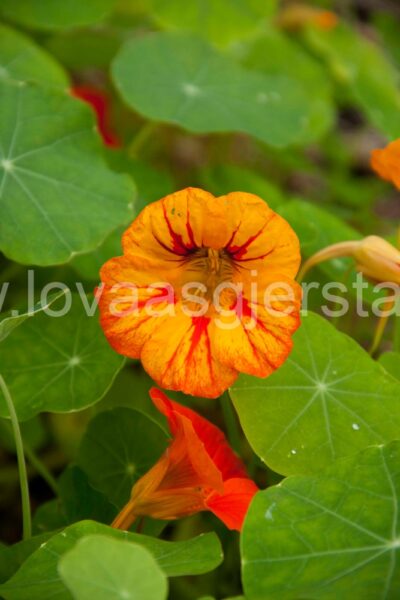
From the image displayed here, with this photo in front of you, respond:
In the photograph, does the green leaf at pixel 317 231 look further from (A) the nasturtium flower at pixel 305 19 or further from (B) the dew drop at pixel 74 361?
(A) the nasturtium flower at pixel 305 19

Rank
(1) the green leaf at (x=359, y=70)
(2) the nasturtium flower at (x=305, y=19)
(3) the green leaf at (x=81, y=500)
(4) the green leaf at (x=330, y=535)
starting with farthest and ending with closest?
(2) the nasturtium flower at (x=305, y=19), (1) the green leaf at (x=359, y=70), (3) the green leaf at (x=81, y=500), (4) the green leaf at (x=330, y=535)

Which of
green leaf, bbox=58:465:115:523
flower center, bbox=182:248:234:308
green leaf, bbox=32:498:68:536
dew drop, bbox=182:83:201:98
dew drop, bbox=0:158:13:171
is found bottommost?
green leaf, bbox=32:498:68:536

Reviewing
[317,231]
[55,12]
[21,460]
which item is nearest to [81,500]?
[21,460]

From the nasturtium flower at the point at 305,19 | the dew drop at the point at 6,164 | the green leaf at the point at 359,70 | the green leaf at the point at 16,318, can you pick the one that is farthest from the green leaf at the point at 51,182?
the nasturtium flower at the point at 305,19

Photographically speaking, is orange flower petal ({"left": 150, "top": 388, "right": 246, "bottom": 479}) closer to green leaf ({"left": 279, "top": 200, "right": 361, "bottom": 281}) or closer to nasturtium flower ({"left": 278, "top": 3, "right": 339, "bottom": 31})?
green leaf ({"left": 279, "top": 200, "right": 361, "bottom": 281})

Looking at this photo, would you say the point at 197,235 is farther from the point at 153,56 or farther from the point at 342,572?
the point at 153,56

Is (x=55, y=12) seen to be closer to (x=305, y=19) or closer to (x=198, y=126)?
(x=198, y=126)

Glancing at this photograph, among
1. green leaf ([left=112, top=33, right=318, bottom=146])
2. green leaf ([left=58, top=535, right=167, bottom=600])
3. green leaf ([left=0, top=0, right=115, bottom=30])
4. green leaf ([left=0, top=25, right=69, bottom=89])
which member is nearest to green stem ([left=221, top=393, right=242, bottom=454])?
green leaf ([left=58, top=535, right=167, bottom=600])
